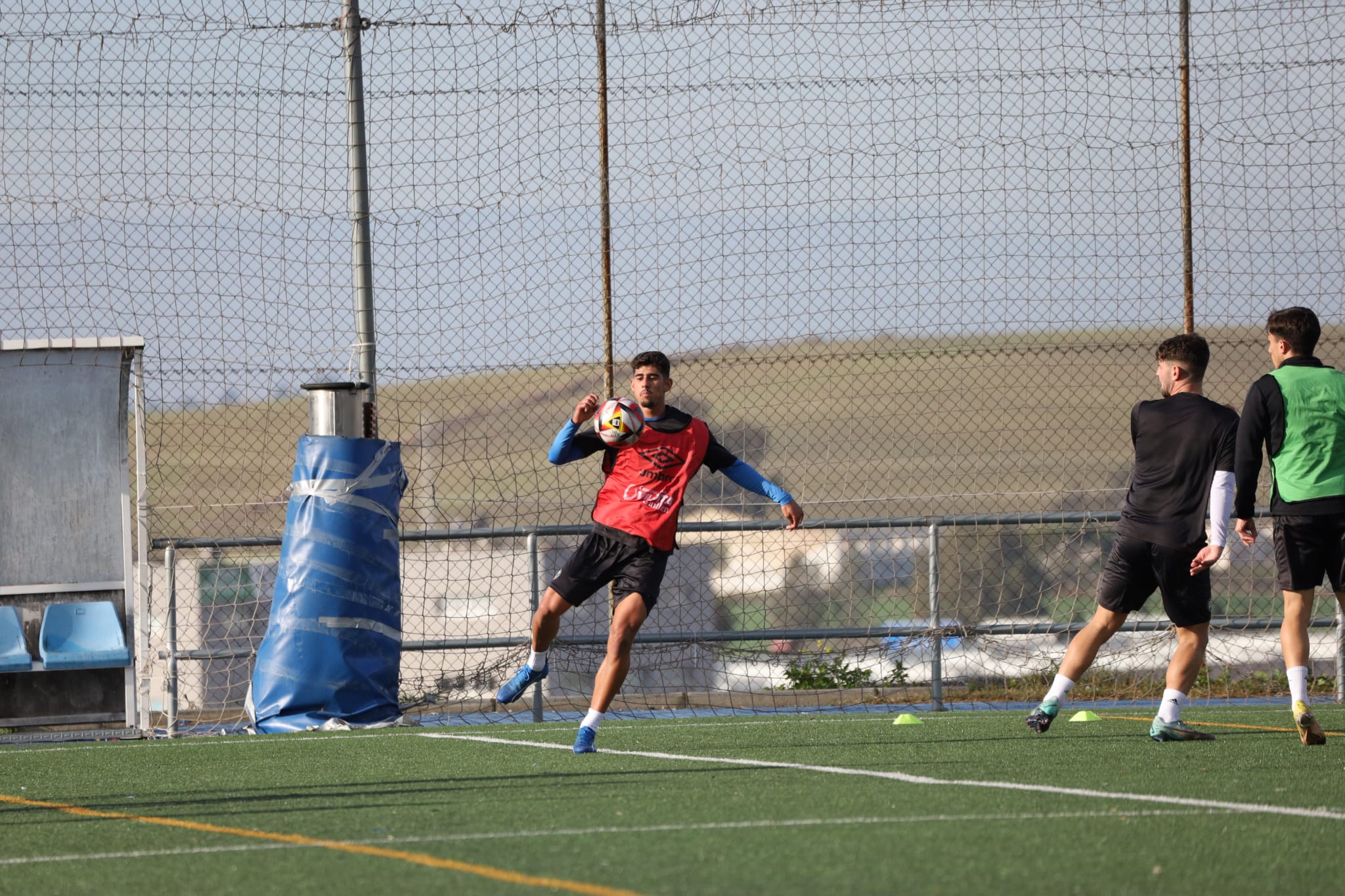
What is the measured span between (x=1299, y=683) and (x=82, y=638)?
7.00 m

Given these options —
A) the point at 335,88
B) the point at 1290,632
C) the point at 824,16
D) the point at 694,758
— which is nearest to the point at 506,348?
the point at 335,88

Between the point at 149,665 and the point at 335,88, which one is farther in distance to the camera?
the point at 335,88

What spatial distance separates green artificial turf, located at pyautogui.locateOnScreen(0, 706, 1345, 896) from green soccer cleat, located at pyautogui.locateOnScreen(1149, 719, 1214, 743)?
9 centimetres

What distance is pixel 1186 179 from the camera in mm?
11852

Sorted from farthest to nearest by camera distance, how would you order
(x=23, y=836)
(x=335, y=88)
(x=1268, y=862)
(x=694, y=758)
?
1. (x=335, y=88)
2. (x=694, y=758)
3. (x=23, y=836)
4. (x=1268, y=862)

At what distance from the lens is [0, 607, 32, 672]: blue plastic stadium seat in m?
9.83

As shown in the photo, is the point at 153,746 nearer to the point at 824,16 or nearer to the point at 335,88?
the point at 335,88

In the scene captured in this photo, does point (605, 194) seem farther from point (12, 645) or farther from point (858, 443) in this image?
point (858, 443)

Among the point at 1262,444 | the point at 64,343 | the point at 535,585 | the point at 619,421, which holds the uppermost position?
the point at 64,343

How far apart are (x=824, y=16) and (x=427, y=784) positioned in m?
7.52

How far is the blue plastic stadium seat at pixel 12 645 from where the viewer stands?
9.83 metres

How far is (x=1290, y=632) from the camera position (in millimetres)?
7293

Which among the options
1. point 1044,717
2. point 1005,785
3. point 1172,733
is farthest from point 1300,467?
point 1005,785

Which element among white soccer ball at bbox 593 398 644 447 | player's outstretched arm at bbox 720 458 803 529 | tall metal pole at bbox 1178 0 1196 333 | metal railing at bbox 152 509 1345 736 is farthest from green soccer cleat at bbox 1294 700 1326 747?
tall metal pole at bbox 1178 0 1196 333
